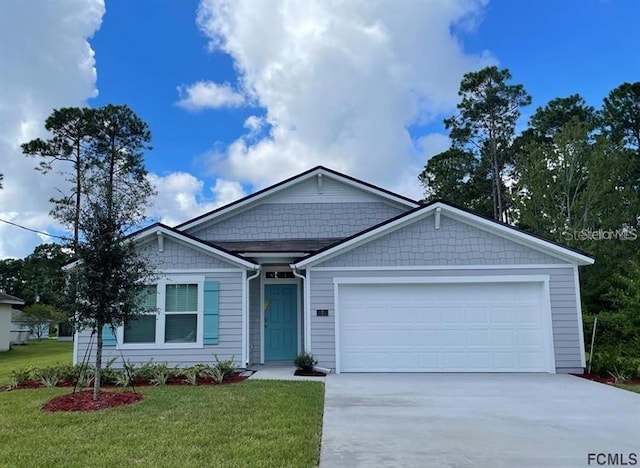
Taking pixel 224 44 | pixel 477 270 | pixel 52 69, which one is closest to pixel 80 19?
pixel 52 69

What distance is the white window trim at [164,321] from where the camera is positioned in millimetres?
11656

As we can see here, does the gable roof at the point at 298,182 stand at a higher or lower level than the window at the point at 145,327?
higher

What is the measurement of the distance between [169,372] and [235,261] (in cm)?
299

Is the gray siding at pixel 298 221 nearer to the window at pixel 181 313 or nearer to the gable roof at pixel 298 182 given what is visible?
the gable roof at pixel 298 182

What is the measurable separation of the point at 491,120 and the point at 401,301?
21.4 m

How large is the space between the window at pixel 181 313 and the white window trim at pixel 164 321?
82mm

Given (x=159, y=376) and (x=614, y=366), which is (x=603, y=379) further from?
(x=159, y=376)

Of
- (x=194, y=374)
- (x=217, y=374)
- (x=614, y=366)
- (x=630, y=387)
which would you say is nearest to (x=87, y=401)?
(x=194, y=374)

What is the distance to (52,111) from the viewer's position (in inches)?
1131

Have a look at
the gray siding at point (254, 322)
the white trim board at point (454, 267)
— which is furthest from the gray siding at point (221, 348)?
the white trim board at point (454, 267)

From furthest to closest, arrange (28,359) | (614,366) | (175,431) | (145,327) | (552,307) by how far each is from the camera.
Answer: (28,359)
(145,327)
(552,307)
(614,366)
(175,431)

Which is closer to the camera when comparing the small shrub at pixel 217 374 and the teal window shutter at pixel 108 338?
the small shrub at pixel 217 374

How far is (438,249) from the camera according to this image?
11.7 m

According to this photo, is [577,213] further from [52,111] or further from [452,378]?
[52,111]
